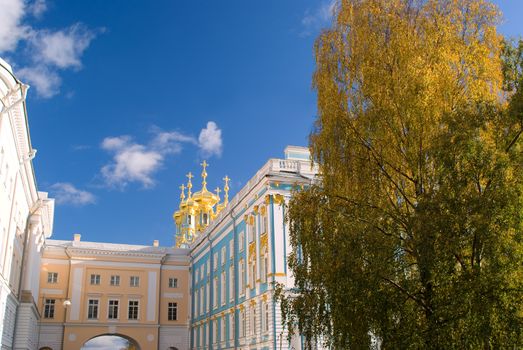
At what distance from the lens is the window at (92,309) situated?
46562 mm

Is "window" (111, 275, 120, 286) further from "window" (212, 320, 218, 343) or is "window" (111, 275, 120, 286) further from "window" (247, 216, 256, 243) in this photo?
"window" (247, 216, 256, 243)

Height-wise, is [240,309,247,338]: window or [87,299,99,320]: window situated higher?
[87,299,99,320]: window

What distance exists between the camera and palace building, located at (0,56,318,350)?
27.0 meters

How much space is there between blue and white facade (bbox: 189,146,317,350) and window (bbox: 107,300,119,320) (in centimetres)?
815

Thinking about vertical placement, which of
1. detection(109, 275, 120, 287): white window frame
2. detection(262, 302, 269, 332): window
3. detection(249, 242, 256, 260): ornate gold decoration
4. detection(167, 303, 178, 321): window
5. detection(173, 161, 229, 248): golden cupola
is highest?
detection(173, 161, 229, 248): golden cupola

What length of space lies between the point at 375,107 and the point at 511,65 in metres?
3.20

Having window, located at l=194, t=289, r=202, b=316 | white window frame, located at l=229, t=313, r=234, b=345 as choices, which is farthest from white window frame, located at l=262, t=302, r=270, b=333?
window, located at l=194, t=289, r=202, b=316

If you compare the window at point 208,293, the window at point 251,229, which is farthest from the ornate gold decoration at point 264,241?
the window at point 208,293

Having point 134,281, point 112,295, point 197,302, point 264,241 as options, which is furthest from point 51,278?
point 264,241

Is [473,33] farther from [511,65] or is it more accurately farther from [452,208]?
[452,208]

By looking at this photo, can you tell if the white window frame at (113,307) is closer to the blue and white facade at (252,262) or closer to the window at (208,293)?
the blue and white facade at (252,262)

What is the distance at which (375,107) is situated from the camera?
13.3 metres

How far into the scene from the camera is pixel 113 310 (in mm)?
47344

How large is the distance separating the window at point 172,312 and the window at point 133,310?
278cm
